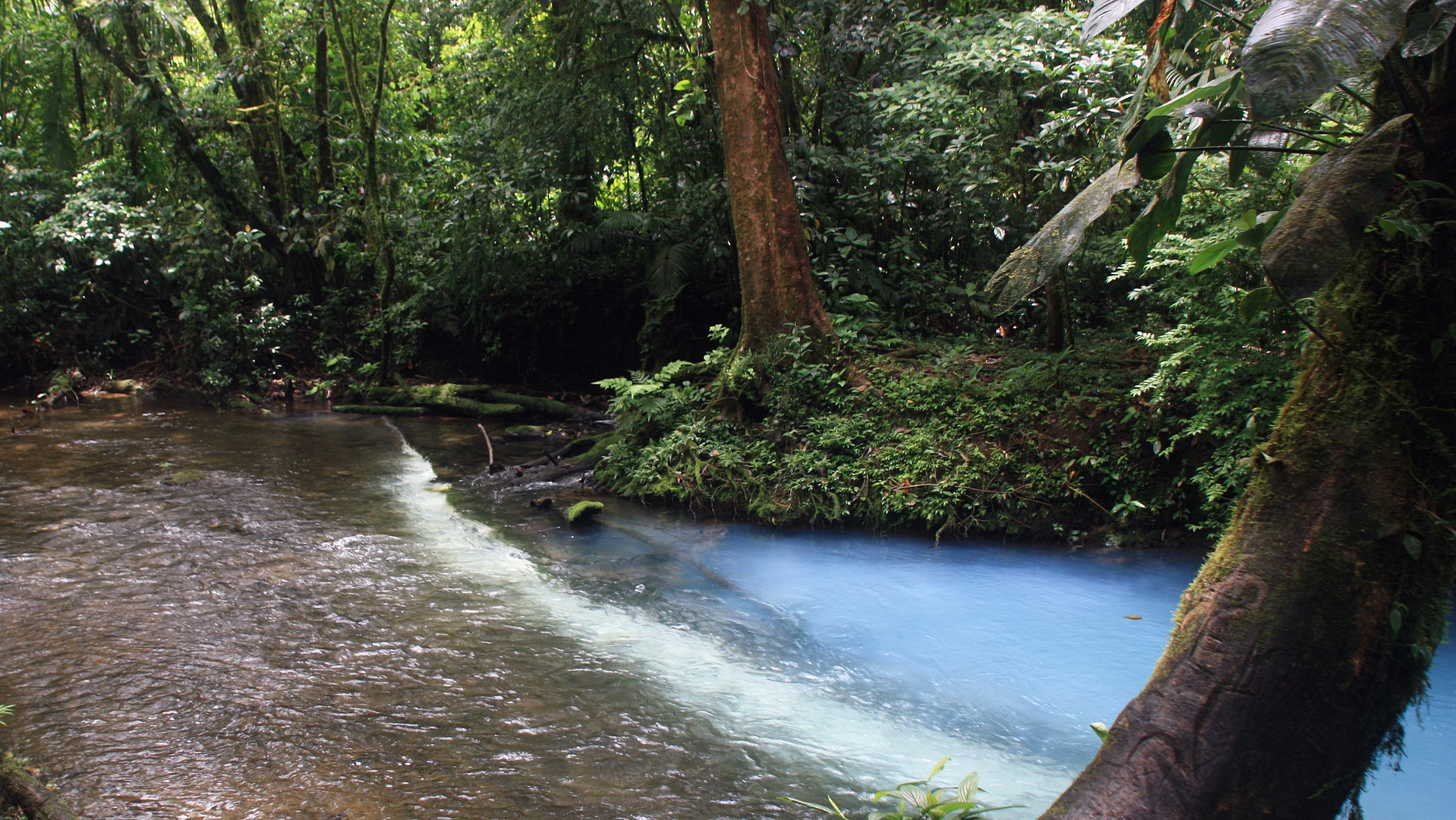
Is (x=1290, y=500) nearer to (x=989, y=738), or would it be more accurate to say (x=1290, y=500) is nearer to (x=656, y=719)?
(x=989, y=738)

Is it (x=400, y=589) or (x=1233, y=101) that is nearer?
(x=1233, y=101)

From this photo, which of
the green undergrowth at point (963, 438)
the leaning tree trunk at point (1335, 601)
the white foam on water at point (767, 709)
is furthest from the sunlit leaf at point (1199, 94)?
the green undergrowth at point (963, 438)

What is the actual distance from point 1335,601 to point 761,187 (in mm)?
6252

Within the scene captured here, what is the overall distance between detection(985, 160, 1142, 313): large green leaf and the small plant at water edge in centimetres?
150

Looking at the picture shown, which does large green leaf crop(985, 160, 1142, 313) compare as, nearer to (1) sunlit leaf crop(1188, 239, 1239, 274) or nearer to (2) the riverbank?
(1) sunlit leaf crop(1188, 239, 1239, 274)

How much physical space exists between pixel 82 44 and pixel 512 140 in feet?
25.2

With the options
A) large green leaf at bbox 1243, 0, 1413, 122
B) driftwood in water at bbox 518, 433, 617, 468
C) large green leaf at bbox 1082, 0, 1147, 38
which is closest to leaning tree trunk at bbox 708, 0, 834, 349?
driftwood in water at bbox 518, 433, 617, 468

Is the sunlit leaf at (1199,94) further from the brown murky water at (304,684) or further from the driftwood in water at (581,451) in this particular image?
the driftwood in water at (581,451)

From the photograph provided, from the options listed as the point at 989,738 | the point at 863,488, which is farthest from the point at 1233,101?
the point at 863,488

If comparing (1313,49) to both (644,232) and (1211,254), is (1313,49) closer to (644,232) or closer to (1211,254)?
(1211,254)

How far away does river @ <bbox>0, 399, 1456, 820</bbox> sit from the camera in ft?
10.2

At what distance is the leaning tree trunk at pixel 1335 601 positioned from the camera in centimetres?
196

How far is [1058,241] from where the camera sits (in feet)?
7.73

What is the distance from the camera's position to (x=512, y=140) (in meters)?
11.4
